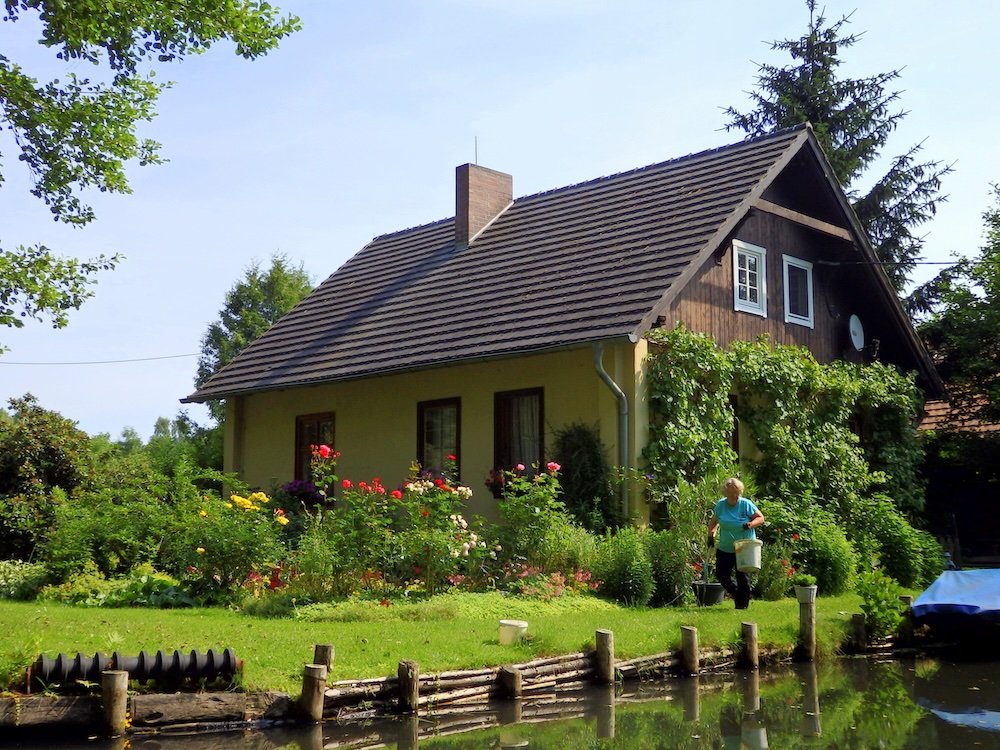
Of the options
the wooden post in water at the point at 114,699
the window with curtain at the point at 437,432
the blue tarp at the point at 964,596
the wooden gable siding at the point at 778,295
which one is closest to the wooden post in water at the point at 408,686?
the wooden post in water at the point at 114,699

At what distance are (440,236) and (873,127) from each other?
617 inches

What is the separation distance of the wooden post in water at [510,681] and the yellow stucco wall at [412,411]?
6.83 metres

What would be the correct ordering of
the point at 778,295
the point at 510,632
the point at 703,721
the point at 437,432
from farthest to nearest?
the point at 778,295 → the point at 437,432 → the point at 510,632 → the point at 703,721

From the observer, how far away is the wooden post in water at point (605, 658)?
1108 centimetres

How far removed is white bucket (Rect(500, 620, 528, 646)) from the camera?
11.3 m

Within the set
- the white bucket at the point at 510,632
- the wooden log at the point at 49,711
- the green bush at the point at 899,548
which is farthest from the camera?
the green bush at the point at 899,548

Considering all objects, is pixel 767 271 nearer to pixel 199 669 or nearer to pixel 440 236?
pixel 440 236

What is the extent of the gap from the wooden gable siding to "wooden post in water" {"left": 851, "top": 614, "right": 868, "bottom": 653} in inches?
231

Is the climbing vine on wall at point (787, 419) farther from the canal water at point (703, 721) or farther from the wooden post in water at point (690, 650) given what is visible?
the canal water at point (703, 721)

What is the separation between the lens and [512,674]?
34.4ft

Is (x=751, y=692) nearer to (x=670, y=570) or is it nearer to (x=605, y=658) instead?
(x=605, y=658)

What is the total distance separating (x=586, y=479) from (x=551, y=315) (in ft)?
9.05

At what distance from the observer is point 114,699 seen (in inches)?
342

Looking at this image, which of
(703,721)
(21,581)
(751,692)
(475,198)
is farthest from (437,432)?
(703,721)
